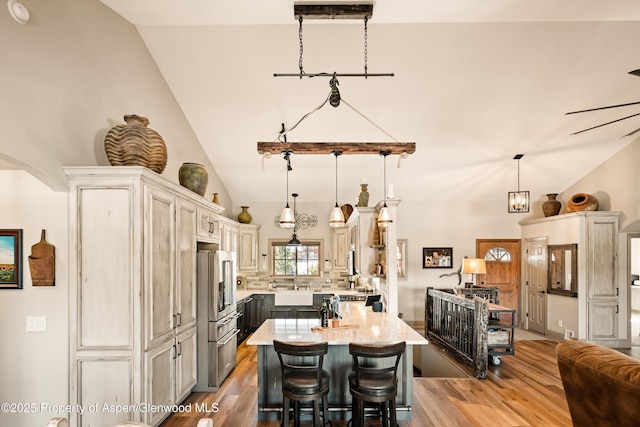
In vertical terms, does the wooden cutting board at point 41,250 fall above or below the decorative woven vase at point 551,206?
below

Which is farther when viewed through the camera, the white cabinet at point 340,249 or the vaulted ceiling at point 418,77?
the white cabinet at point 340,249

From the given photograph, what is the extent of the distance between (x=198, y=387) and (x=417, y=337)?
8.78 feet

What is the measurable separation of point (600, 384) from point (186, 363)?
365 centimetres

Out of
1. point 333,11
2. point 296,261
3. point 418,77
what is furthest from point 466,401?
point 296,261

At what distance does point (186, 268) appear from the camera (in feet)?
13.5

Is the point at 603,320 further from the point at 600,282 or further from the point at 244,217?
the point at 244,217

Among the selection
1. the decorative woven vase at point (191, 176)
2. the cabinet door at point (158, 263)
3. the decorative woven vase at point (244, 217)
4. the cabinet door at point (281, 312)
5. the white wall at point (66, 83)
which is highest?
the white wall at point (66, 83)

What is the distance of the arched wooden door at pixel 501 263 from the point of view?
27.7ft

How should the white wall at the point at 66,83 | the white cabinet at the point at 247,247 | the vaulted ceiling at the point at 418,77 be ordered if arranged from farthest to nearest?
the white cabinet at the point at 247,247 → the vaulted ceiling at the point at 418,77 → the white wall at the point at 66,83

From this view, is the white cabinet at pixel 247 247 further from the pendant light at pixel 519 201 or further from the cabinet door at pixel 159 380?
the pendant light at pixel 519 201

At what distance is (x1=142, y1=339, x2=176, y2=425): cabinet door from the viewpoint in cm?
318

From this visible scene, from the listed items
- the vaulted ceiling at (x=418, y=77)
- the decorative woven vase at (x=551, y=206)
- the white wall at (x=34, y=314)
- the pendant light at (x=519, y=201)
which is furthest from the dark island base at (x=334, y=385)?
the decorative woven vase at (x=551, y=206)

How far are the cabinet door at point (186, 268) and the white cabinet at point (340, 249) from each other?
3850 millimetres

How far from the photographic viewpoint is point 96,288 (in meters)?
3.11
